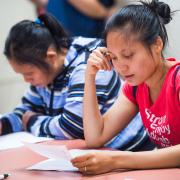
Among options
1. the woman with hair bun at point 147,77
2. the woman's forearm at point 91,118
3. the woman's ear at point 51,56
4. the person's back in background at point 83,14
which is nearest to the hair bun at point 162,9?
the woman with hair bun at point 147,77

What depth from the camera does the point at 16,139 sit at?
5.20 ft

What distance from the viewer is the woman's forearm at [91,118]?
4.35 ft

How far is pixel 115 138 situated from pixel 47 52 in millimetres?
438

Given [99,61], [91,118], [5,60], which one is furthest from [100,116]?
[5,60]

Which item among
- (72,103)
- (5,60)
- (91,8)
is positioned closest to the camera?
(72,103)

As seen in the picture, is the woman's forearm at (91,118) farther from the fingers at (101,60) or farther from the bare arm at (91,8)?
the bare arm at (91,8)

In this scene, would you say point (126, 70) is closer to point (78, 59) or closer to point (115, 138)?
point (115, 138)

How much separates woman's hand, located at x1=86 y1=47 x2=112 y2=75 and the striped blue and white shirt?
15cm

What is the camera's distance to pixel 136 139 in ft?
4.83

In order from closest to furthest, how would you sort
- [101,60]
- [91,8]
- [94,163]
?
[94,163] < [101,60] < [91,8]

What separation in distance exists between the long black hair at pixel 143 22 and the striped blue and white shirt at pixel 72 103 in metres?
0.39

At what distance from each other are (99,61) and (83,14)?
0.87 m

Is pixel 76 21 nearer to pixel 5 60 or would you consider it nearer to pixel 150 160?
pixel 5 60

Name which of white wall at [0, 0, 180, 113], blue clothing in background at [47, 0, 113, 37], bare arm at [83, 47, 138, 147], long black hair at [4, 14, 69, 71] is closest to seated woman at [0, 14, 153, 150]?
long black hair at [4, 14, 69, 71]
